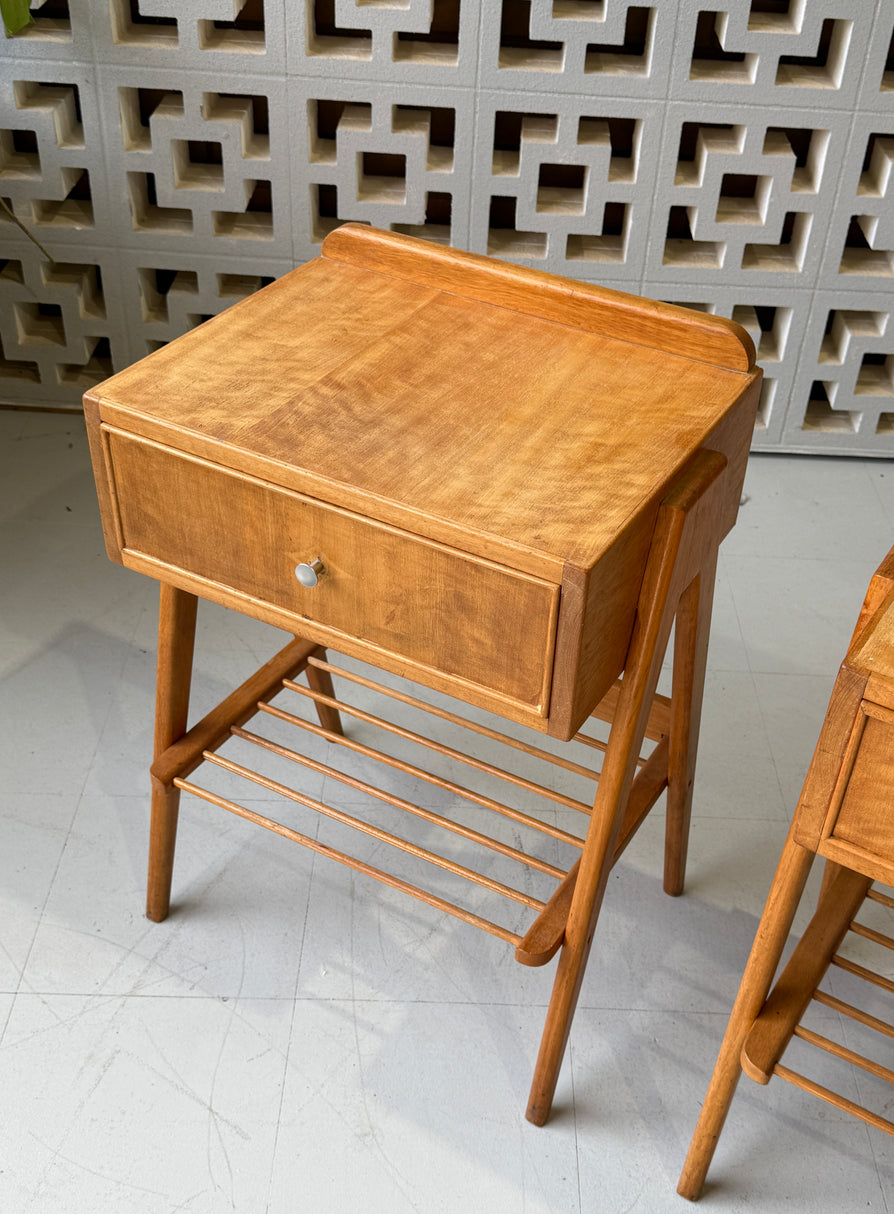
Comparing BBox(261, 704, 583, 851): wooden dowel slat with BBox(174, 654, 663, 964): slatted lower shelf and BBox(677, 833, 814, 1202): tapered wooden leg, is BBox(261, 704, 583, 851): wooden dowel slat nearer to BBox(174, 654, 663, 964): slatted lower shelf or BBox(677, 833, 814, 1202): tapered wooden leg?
BBox(174, 654, 663, 964): slatted lower shelf

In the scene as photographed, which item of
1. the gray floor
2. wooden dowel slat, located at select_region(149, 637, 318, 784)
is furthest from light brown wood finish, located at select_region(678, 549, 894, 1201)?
wooden dowel slat, located at select_region(149, 637, 318, 784)

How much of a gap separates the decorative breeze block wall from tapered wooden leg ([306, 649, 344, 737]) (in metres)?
0.97

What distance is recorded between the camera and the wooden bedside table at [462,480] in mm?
1072

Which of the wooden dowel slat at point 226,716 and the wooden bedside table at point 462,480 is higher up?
the wooden bedside table at point 462,480

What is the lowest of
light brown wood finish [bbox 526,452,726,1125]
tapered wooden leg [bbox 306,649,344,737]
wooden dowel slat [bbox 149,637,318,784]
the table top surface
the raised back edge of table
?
tapered wooden leg [bbox 306,649,344,737]

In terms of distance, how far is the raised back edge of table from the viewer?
127cm

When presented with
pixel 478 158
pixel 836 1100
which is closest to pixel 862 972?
pixel 836 1100

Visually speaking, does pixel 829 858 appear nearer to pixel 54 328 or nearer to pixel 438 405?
pixel 438 405

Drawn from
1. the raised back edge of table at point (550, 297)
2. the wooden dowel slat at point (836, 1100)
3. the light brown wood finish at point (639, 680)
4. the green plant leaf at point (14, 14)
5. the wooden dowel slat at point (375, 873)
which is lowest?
the wooden dowel slat at point (836, 1100)

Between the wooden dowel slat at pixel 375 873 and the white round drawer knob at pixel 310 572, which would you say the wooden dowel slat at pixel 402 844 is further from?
the white round drawer knob at pixel 310 572

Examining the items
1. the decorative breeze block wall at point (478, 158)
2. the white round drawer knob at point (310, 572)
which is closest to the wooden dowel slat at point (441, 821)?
the white round drawer knob at point (310, 572)

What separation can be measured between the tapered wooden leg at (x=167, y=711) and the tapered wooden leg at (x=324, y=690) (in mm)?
267

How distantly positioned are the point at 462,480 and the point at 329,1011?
0.82 m

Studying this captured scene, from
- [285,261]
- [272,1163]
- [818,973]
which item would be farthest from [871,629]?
[285,261]
